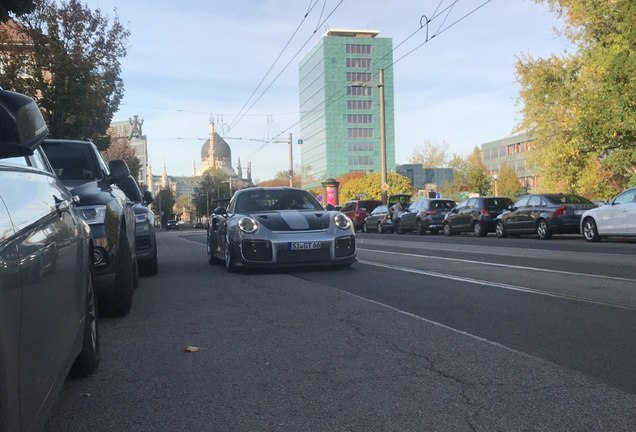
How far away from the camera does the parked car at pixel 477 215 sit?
952 inches

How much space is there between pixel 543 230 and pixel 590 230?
2.43m

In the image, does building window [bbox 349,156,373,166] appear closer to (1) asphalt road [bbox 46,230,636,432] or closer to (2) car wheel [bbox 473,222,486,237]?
(2) car wheel [bbox 473,222,486,237]

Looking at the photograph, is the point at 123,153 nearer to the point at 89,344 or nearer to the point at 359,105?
the point at 89,344

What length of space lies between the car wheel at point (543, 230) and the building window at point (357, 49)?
101144 mm

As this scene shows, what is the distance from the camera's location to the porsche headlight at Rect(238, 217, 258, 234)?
29.1 ft

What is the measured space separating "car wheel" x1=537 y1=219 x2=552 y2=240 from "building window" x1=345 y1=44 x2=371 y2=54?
332 feet

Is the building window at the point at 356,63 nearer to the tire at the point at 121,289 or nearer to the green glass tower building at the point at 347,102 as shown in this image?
the green glass tower building at the point at 347,102

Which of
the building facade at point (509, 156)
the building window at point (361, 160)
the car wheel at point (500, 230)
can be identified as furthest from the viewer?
the building window at point (361, 160)

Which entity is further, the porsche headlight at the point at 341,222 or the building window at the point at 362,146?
the building window at the point at 362,146

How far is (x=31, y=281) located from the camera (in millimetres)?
2123

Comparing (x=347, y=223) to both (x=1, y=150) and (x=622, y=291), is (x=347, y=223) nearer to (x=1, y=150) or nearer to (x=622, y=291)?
(x=622, y=291)

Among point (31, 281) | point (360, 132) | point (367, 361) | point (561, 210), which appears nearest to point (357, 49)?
point (360, 132)

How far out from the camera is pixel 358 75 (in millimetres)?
116438

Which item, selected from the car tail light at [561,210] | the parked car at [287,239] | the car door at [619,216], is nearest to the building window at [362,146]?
the car tail light at [561,210]
